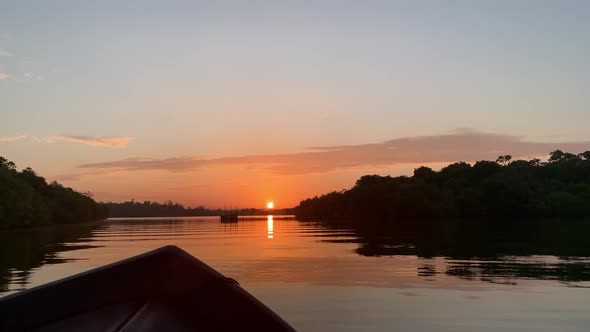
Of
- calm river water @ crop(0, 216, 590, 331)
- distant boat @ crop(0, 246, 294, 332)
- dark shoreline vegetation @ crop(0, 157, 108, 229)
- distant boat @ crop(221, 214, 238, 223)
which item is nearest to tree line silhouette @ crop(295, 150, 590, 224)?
distant boat @ crop(221, 214, 238, 223)

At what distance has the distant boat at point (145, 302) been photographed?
20.1 ft

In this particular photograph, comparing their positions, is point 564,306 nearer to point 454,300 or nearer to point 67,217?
point 454,300

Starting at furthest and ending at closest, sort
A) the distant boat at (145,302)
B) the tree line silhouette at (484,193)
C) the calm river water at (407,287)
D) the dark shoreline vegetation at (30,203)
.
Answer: the tree line silhouette at (484,193)
the dark shoreline vegetation at (30,203)
the calm river water at (407,287)
the distant boat at (145,302)

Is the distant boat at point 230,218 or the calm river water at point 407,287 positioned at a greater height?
the distant boat at point 230,218

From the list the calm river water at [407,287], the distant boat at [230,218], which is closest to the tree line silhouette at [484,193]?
the distant boat at [230,218]

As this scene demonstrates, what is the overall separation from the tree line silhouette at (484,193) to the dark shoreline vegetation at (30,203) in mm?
86075

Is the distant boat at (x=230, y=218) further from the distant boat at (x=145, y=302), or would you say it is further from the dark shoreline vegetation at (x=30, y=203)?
the distant boat at (x=145, y=302)

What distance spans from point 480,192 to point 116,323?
159 metres

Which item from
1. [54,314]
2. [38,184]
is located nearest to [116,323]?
[54,314]

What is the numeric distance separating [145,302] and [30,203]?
142m

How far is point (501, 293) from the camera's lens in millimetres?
21859

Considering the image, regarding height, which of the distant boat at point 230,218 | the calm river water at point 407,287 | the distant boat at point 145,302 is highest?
the distant boat at point 145,302

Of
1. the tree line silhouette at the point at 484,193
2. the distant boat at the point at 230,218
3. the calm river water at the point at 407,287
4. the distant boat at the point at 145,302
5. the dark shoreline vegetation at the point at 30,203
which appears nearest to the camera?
the distant boat at the point at 145,302

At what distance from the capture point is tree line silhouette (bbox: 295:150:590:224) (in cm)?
15025
